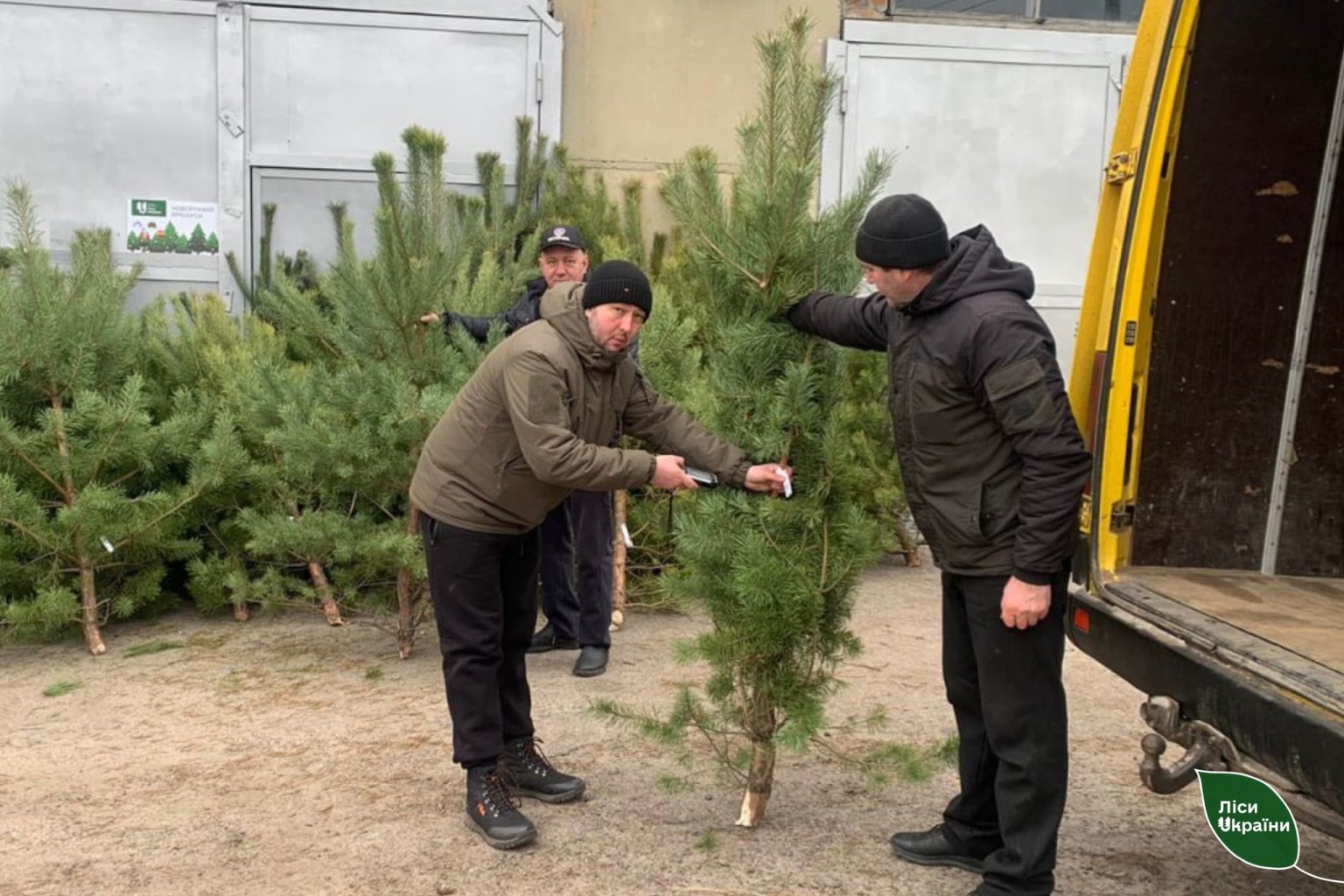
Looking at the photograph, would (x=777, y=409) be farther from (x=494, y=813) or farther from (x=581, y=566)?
(x=581, y=566)

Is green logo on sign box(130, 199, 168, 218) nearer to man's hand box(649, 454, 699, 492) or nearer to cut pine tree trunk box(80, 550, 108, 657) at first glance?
cut pine tree trunk box(80, 550, 108, 657)

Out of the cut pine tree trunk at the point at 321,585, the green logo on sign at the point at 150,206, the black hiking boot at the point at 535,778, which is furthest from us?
the green logo on sign at the point at 150,206

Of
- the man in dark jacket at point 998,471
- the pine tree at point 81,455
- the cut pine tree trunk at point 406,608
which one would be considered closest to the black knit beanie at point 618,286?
the man in dark jacket at point 998,471

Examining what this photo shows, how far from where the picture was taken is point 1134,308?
3.29 m

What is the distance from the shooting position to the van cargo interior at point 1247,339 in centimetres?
356

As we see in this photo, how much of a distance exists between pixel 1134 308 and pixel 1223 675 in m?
1.01

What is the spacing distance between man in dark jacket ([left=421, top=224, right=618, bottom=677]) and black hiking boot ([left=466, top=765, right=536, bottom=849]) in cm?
147

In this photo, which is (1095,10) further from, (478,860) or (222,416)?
(478,860)

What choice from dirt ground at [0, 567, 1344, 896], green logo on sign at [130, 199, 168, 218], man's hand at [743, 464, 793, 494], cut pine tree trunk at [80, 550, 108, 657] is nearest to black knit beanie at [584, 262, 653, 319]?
man's hand at [743, 464, 793, 494]

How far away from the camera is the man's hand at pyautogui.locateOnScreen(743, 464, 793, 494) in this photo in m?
3.39

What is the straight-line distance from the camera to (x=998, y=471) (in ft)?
9.97

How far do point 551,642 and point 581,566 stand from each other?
1.53ft

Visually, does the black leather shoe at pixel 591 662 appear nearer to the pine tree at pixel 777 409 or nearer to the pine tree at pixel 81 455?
the pine tree at pixel 777 409

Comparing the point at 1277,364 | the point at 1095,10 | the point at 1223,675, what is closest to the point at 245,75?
the point at 1095,10
